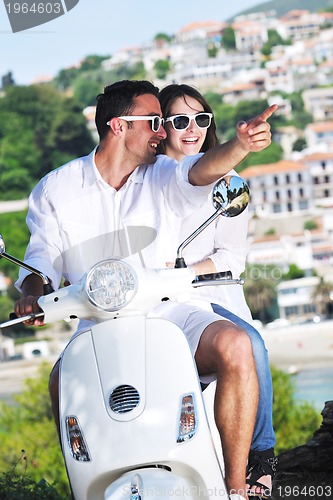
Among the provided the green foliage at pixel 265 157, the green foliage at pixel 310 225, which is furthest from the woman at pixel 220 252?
the green foliage at pixel 265 157

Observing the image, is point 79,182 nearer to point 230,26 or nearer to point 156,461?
point 156,461

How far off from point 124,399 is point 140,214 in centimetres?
47

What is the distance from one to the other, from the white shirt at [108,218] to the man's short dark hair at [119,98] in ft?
0.32

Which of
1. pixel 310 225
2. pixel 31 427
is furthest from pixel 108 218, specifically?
pixel 310 225

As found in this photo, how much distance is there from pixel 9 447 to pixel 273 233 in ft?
137

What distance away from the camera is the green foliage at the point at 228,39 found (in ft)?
335

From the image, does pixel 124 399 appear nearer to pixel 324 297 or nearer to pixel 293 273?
pixel 324 297

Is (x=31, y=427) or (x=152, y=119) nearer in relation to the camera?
(x=152, y=119)

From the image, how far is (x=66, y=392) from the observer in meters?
2.03

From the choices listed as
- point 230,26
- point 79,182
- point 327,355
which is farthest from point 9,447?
point 230,26

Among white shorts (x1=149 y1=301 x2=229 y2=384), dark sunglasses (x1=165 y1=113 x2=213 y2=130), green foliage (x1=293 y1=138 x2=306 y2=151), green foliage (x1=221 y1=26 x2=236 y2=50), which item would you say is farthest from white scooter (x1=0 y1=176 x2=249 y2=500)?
green foliage (x1=221 y1=26 x2=236 y2=50)

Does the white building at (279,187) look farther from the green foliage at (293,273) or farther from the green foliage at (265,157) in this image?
the green foliage at (293,273)

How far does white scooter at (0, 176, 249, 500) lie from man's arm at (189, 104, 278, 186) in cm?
7

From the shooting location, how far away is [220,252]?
2664 mm
